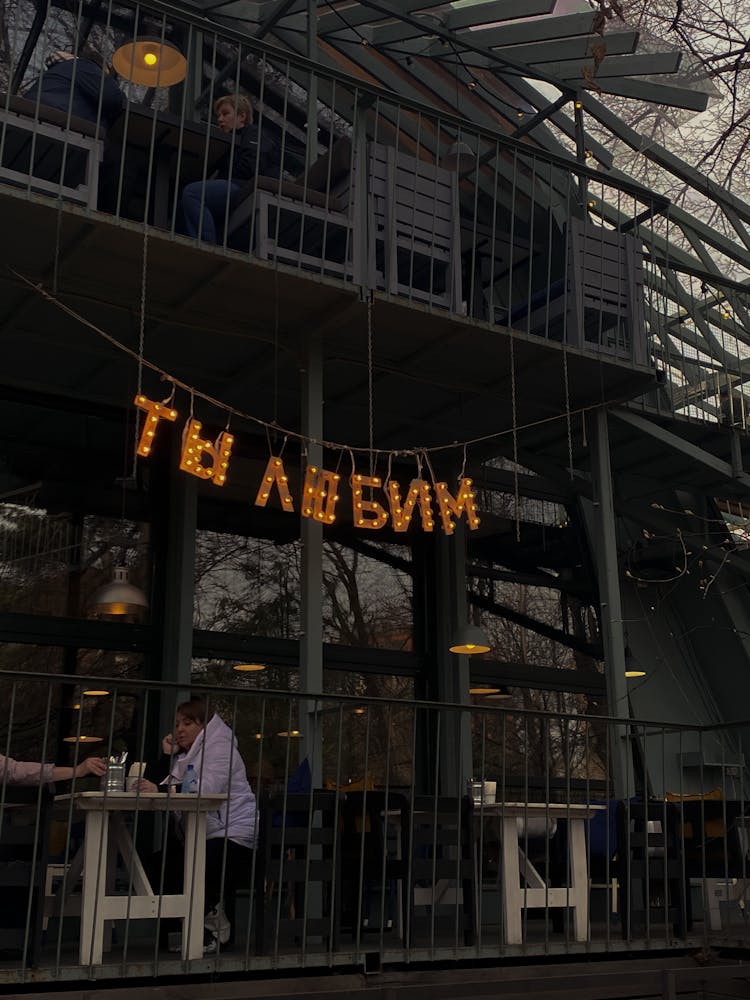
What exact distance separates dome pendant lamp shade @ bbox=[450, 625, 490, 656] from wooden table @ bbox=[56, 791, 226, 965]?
3.97 metres

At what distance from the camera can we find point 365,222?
7492 mm

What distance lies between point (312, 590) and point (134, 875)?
2.42 meters

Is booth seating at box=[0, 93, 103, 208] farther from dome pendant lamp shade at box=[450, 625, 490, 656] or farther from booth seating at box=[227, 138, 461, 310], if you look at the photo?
dome pendant lamp shade at box=[450, 625, 490, 656]

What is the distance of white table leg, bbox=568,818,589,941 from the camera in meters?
6.18

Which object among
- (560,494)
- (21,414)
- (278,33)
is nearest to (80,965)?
(21,414)

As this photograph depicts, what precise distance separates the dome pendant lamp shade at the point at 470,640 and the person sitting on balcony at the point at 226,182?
11.7 ft

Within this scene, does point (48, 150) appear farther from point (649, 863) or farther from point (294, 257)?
point (649, 863)

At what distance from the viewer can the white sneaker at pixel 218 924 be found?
536 centimetres

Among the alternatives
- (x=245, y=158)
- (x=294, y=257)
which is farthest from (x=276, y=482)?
(x=245, y=158)

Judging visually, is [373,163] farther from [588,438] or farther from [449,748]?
[449,748]

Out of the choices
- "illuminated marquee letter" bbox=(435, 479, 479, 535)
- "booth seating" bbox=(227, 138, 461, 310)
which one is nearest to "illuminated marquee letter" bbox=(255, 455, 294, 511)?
"illuminated marquee letter" bbox=(435, 479, 479, 535)

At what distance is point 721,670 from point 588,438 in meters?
4.07

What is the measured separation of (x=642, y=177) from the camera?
12734 mm

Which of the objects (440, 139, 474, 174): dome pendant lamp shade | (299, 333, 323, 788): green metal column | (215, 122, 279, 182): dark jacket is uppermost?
(440, 139, 474, 174): dome pendant lamp shade
